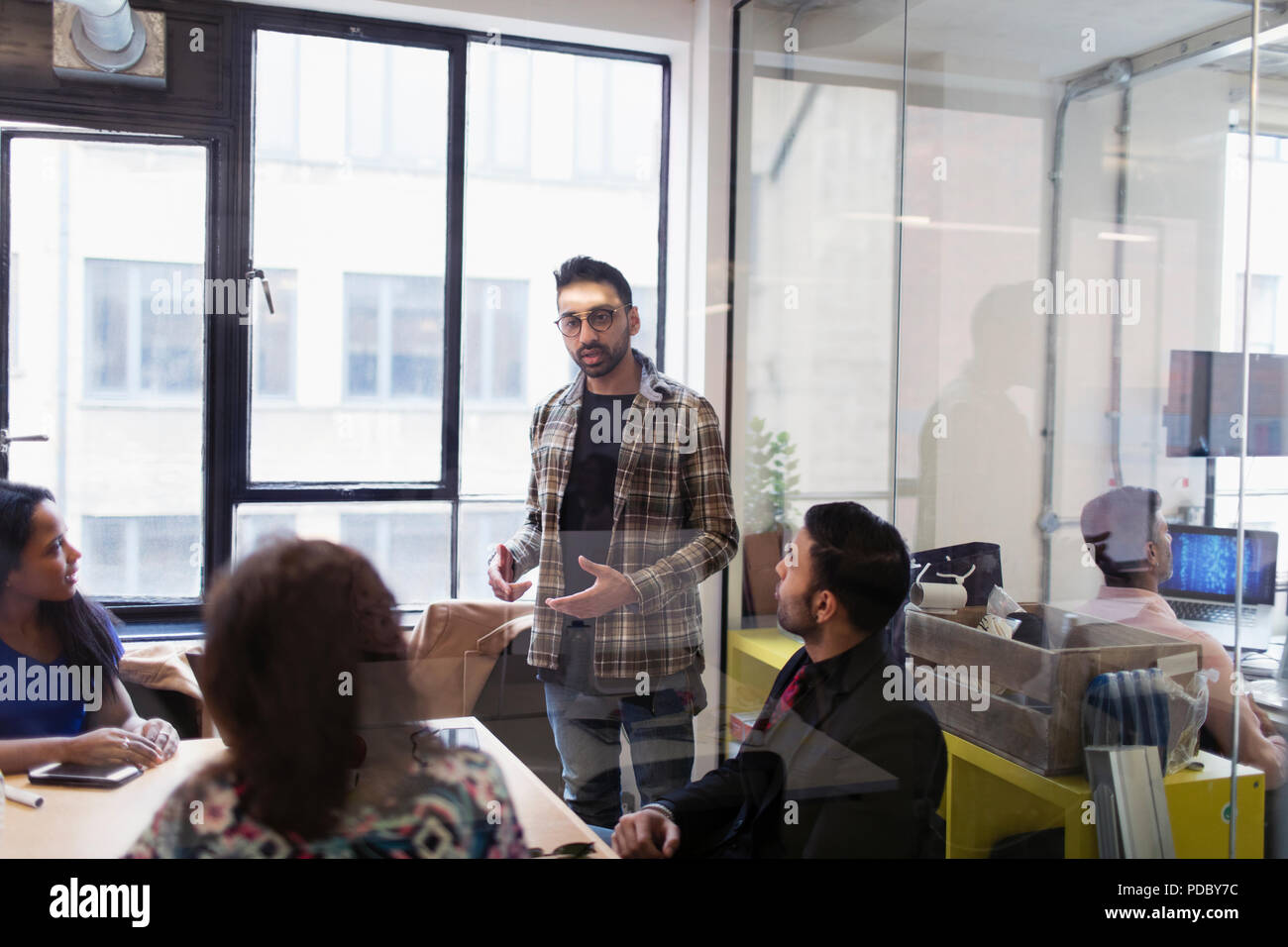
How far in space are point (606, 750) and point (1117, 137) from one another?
1676 millimetres

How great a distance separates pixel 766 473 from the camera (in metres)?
2.23

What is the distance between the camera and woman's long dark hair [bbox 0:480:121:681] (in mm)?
1784

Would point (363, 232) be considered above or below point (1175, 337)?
above

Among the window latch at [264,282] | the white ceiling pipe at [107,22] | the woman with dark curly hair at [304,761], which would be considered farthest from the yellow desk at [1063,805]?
the white ceiling pipe at [107,22]

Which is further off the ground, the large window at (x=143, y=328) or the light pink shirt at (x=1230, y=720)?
the large window at (x=143, y=328)

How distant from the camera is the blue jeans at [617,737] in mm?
2068

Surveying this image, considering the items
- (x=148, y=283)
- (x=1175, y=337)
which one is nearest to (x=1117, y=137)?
(x=1175, y=337)

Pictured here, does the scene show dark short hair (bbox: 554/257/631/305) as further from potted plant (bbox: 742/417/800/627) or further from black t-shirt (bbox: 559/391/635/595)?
potted plant (bbox: 742/417/800/627)

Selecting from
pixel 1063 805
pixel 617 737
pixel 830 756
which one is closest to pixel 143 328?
pixel 617 737

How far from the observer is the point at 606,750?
210cm

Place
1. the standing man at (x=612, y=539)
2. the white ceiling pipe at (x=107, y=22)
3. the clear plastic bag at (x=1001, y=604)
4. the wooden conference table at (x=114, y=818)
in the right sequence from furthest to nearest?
1. the standing man at (x=612, y=539)
2. the clear plastic bag at (x=1001, y=604)
3. the white ceiling pipe at (x=107, y=22)
4. the wooden conference table at (x=114, y=818)

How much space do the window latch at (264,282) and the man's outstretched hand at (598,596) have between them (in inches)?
34.1

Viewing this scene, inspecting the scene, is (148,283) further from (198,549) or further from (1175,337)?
(1175,337)

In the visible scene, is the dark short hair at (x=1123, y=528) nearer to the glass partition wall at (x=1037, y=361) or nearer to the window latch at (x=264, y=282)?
the glass partition wall at (x=1037, y=361)
